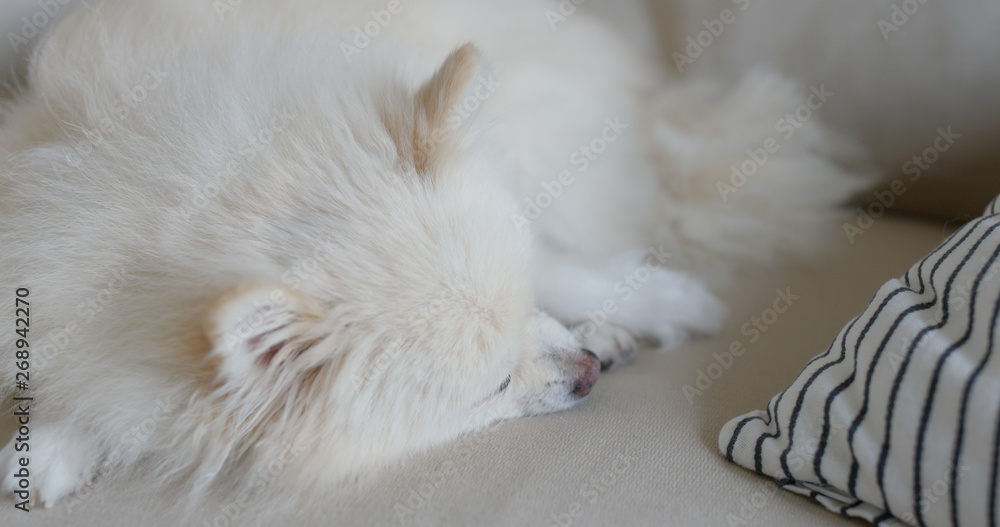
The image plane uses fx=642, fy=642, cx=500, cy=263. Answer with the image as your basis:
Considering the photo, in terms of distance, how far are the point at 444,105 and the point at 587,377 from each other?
61cm

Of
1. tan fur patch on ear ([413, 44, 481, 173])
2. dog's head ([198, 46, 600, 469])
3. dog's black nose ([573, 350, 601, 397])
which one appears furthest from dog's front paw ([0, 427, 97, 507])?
dog's black nose ([573, 350, 601, 397])

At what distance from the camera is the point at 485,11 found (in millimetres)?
1651

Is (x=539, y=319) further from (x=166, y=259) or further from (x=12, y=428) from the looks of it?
(x=12, y=428)

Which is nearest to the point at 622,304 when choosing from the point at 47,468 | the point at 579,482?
the point at 579,482

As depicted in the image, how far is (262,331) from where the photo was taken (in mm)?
906

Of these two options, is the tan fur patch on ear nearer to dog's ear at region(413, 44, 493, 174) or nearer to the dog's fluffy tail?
dog's ear at region(413, 44, 493, 174)

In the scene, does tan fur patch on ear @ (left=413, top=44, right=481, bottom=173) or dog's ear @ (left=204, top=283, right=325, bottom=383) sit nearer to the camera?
dog's ear @ (left=204, top=283, right=325, bottom=383)

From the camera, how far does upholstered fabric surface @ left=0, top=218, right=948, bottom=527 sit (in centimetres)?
99

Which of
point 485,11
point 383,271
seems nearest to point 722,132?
point 485,11

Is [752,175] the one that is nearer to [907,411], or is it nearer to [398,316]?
[907,411]

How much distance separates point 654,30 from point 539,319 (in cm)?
110

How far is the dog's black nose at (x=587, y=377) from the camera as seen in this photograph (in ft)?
4.25

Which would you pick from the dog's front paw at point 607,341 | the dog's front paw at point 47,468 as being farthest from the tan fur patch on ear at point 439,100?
the dog's front paw at point 47,468

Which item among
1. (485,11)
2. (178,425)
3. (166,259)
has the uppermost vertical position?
(485,11)
